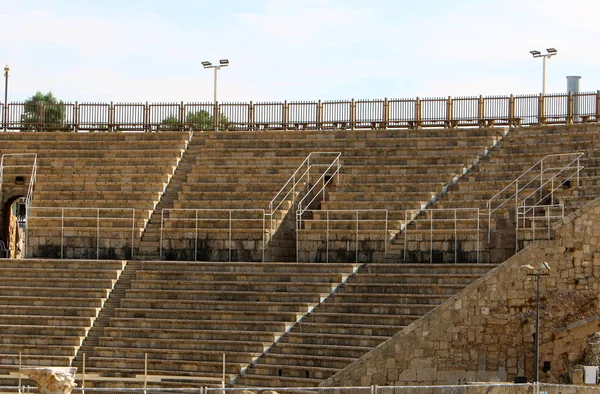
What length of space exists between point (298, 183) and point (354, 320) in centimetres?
774

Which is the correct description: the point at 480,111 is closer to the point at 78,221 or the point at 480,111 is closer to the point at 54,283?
the point at 78,221

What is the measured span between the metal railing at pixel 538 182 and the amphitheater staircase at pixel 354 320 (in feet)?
8.68

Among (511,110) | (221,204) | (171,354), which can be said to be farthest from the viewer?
(511,110)

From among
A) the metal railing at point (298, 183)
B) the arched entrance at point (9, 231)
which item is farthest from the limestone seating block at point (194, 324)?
the arched entrance at point (9, 231)

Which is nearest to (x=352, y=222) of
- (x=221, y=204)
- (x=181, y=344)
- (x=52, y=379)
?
(x=221, y=204)

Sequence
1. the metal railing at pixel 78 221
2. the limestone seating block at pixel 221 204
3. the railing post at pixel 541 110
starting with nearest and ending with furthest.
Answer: the limestone seating block at pixel 221 204 < the metal railing at pixel 78 221 < the railing post at pixel 541 110

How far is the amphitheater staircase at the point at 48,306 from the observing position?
117 ft

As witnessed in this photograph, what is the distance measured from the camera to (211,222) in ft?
131

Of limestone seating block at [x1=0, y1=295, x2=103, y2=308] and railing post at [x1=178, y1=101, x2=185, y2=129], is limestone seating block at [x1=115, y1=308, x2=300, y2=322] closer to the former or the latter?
limestone seating block at [x1=0, y1=295, x2=103, y2=308]

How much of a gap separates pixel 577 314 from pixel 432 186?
24.5 ft

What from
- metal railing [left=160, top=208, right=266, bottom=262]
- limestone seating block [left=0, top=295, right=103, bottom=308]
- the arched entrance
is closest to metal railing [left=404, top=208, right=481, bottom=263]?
metal railing [left=160, top=208, right=266, bottom=262]

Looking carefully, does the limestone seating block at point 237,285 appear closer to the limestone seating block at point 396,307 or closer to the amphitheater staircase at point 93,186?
the limestone seating block at point 396,307

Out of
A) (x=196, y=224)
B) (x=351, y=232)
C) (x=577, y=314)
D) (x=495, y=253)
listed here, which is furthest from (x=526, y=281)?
(x=196, y=224)

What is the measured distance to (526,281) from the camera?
33.3m
